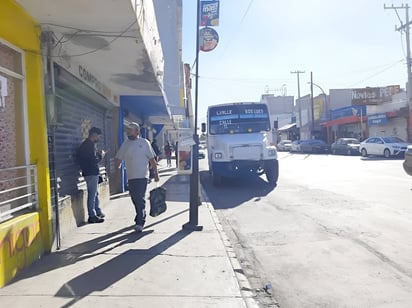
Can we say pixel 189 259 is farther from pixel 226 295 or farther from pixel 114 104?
pixel 114 104

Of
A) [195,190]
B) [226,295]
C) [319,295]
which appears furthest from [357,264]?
[195,190]

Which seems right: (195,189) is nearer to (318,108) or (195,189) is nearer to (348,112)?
(348,112)

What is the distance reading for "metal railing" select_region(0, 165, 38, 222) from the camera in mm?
5191

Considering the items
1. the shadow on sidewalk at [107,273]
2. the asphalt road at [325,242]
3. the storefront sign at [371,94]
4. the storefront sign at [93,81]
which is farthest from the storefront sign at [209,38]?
the storefront sign at [371,94]

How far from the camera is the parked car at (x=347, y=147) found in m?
34.4

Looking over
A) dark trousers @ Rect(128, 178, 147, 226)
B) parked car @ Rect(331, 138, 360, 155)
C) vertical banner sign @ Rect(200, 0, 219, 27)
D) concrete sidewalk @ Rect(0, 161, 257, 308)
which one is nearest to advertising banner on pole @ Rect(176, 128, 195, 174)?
dark trousers @ Rect(128, 178, 147, 226)

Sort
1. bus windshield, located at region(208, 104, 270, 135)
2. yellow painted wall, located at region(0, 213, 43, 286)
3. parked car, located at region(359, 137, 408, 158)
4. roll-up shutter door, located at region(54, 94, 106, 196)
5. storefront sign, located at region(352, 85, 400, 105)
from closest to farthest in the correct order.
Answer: yellow painted wall, located at region(0, 213, 43, 286) < roll-up shutter door, located at region(54, 94, 106, 196) < bus windshield, located at region(208, 104, 270, 135) < parked car, located at region(359, 137, 408, 158) < storefront sign, located at region(352, 85, 400, 105)

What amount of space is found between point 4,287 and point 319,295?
3376mm

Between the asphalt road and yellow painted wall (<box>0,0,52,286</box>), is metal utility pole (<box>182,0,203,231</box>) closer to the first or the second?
the asphalt road

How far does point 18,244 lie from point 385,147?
27293mm

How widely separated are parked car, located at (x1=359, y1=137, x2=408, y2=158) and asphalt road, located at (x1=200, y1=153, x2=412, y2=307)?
16.0 meters

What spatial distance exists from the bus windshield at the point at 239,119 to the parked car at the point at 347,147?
69.9ft

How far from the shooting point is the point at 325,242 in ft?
21.9

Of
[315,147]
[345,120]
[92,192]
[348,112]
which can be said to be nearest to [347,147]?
[315,147]
